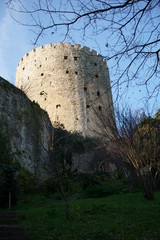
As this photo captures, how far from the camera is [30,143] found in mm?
12016

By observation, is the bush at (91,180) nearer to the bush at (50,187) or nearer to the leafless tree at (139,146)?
the bush at (50,187)

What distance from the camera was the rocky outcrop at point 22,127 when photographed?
10.7 meters

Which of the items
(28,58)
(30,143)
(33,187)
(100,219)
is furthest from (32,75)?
(100,219)

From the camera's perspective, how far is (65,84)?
21469 millimetres

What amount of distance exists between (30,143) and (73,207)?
5.61m

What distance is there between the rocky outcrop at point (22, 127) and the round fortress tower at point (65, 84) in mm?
7150

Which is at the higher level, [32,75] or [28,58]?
[28,58]

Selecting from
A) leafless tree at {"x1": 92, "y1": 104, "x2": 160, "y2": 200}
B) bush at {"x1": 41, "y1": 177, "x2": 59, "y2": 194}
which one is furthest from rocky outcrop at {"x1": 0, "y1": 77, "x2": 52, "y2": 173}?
leafless tree at {"x1": 92, "y1": 104, "x2": 160, "y2": 200}

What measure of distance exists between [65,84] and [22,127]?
10527mm

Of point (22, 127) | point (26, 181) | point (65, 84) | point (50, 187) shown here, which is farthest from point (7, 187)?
point (65, 84)

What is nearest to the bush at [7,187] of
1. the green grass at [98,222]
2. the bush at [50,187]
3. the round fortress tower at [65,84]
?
the green grass at [98,222]

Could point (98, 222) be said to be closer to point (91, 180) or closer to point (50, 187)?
point (50, 187)

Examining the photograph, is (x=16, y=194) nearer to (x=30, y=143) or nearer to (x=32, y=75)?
(x=30, y=143)

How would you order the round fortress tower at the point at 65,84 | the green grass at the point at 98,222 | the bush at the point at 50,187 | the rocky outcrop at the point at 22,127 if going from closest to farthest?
the green grass at the point at 98,222 → the rocky outcrop at the point at 22,127 → the bush at the point at 50,187 → the round fortress tower at the point at 65,84
